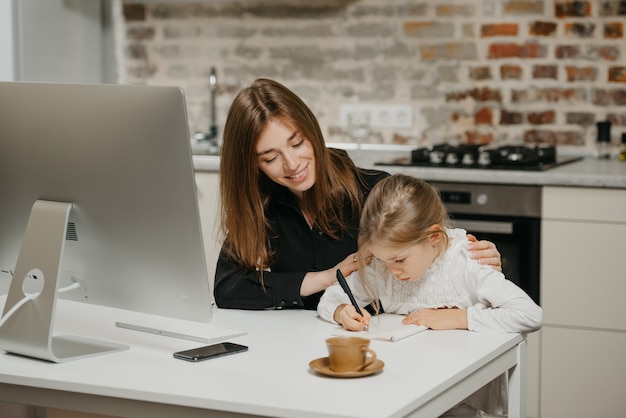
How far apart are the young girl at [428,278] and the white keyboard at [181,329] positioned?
245mm

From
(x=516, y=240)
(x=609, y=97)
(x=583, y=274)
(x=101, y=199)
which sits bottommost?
(x=583, y=274)

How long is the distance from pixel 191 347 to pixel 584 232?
184 centimetres

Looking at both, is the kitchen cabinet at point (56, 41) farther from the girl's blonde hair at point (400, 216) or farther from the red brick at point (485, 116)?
the girl's blonde hair at point (400, 216)

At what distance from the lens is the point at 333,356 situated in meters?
1.67

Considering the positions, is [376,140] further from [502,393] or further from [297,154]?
[502,393]

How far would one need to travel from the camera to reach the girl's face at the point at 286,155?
2.22 m

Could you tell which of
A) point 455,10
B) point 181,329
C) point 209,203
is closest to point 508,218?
point 455,10

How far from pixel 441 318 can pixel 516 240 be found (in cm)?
150

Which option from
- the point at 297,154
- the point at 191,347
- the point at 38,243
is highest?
the point at 297,154

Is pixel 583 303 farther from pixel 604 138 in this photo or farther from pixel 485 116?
pixel 485 116

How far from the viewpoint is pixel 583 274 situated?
11.0 ft

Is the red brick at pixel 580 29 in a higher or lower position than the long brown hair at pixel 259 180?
higher

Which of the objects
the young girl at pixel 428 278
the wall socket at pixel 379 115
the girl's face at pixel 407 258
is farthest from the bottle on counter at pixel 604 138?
the girl's face at pixel 407 258

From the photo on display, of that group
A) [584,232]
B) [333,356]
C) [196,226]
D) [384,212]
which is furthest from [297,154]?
[584,232]
